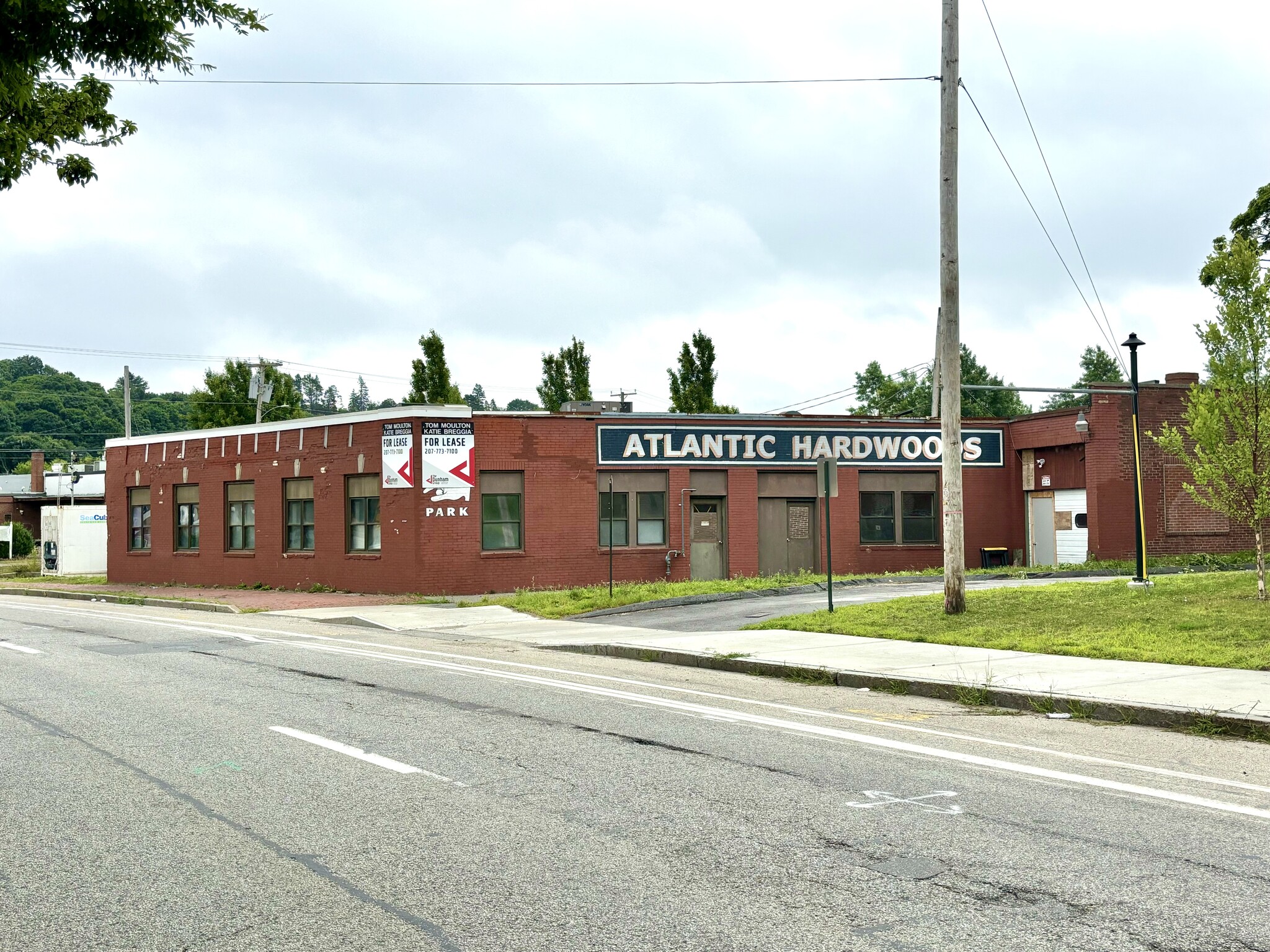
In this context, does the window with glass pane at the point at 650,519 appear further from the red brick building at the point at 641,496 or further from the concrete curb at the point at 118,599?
the concrete curb at the point at 118,599

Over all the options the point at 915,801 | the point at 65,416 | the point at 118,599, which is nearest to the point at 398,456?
the point at 118,599

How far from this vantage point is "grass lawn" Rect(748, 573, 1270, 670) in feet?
43.5

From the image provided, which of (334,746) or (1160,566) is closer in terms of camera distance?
(334,746)

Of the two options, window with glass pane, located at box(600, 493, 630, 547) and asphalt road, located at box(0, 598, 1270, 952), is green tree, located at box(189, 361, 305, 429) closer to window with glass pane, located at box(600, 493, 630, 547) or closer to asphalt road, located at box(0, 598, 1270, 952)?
window with glass pane, located at box(600, 493, 630, 547)

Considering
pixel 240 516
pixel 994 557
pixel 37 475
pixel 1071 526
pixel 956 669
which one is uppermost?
pixel 37 475

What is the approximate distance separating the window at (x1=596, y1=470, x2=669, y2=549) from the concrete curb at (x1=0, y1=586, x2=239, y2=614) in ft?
32.2

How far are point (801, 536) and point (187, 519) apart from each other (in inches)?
768

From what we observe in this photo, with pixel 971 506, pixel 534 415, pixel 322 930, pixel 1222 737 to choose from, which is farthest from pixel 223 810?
pixel 971 506

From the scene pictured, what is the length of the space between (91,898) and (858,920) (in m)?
3.45

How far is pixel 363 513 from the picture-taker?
3109cm

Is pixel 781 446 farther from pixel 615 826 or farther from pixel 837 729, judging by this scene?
pixel 615 826

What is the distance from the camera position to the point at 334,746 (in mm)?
8977

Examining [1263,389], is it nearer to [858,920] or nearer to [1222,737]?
[1222,737]

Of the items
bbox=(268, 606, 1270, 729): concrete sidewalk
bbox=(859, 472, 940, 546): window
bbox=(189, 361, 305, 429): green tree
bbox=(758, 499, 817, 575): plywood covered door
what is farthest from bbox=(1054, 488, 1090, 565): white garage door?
bbox=(189, 361, 305, 429): green tree
